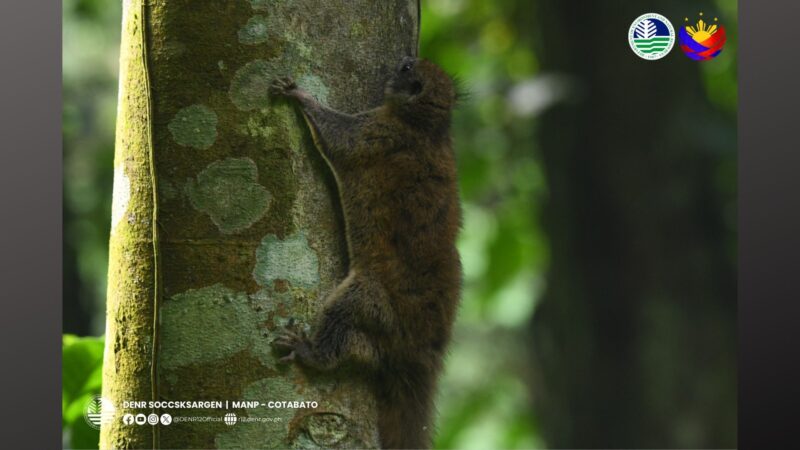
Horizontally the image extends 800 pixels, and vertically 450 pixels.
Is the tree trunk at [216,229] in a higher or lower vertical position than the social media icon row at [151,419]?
higher

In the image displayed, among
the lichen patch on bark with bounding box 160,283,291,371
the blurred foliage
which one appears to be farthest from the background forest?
the lichen patch on bark with bounding box 160,283,291,371

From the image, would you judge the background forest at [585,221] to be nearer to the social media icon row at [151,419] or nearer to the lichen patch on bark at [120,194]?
the lichen patch on bark at [120,194]

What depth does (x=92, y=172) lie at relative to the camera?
5184mm

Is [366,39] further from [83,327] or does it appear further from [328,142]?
[83,327]

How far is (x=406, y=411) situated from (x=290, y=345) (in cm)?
88

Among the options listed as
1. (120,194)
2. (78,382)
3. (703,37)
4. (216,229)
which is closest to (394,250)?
(216,229)

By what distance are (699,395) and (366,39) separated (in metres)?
4.21

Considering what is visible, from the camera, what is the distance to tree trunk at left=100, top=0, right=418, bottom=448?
3.39 meters

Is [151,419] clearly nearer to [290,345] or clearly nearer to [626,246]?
[290,345]

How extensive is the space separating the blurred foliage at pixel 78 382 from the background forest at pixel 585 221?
2131 mm

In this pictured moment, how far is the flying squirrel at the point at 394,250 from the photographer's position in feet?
12.2

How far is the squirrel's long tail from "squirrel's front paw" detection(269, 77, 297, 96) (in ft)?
4.53

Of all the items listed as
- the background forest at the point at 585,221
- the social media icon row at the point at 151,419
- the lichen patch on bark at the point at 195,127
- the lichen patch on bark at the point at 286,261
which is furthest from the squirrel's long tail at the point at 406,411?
the background forest at the point at 585,221

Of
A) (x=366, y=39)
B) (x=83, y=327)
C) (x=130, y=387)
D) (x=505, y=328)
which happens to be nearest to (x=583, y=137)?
(x=505, y=328)
